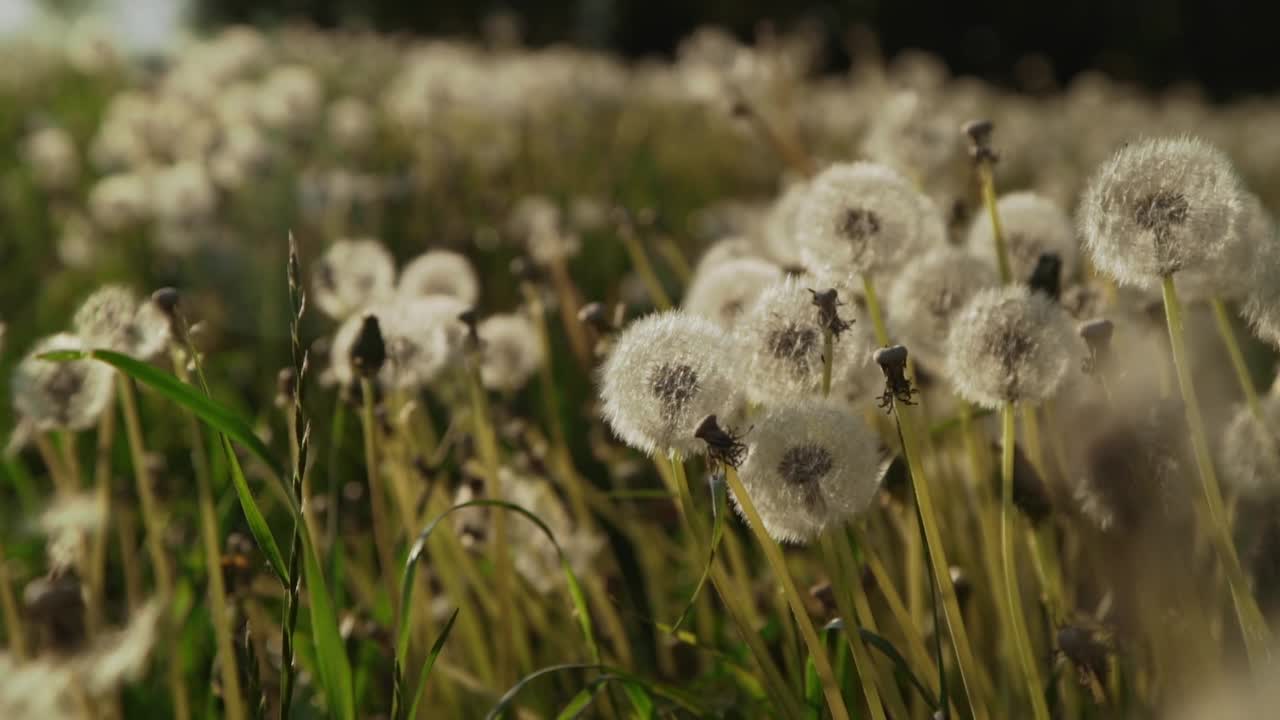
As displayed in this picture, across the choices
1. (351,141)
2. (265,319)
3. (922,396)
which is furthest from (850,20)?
(922,396)

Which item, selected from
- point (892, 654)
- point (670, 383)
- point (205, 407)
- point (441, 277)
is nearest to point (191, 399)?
point (205, 407)

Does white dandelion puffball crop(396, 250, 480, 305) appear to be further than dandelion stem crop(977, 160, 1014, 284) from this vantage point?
Yes

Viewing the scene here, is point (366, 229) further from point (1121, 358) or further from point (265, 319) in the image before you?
point (1121, 358)

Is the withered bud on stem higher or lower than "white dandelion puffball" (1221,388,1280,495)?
higher

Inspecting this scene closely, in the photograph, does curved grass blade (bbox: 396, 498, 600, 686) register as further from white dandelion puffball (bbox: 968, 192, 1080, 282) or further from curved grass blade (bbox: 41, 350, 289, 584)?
white dandelion puffball (bbox: 968, 192, 1080, 282)

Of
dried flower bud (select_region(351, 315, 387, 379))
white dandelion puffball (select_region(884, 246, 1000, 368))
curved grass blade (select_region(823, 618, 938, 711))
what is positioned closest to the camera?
curved grass blade (select_region(823, 618, 938, 711))

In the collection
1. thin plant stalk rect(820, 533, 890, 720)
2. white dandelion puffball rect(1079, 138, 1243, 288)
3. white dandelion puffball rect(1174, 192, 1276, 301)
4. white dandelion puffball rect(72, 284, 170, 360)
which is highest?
white dandelion puffball rect(1079, 138, 1243, 288)

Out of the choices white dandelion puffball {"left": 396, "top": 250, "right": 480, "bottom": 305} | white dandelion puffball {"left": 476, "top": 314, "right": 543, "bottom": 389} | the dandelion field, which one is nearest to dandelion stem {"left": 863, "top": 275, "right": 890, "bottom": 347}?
the dandelion field
